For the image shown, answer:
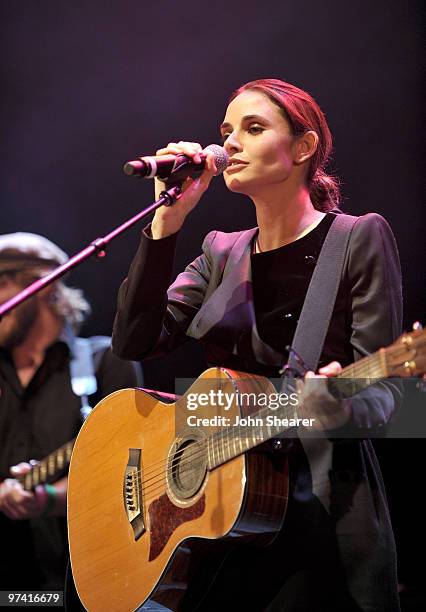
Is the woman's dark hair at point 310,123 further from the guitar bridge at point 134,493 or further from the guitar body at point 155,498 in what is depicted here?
the guitar bridge at point 134,493

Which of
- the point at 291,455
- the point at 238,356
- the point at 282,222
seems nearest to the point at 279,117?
the point at 282,222

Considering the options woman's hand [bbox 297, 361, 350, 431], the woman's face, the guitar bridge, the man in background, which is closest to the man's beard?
the man in background

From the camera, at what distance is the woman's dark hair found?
205 cm

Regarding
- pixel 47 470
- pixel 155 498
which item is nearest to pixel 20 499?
pixel 47 470

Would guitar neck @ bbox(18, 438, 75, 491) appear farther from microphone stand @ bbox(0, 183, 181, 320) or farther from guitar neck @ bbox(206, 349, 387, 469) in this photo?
microphone stand @ bbox(0, 183, 181, 320)

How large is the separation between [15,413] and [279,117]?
5.98 feet

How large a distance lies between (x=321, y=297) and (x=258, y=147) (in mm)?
481

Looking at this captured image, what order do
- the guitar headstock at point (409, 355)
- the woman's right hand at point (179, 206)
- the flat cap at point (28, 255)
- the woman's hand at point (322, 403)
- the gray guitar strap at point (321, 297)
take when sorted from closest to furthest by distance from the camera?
the guitar headstock at point (409, 355) < the woman's hand at point (322, 403) < the gray guitar strap at point (321, 297) < the woman's right hand at point (179, 206) < the flat cap at point (28, 255)

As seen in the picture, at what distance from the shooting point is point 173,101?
320 cm

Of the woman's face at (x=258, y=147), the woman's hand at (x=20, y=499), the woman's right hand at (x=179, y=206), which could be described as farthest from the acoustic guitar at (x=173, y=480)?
the woman's hand at (x=20, y=499)

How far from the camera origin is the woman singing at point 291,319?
5.50 ft

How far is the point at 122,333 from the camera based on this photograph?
2.03 metres

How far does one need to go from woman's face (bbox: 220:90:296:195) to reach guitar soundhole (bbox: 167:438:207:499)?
71 centimetres

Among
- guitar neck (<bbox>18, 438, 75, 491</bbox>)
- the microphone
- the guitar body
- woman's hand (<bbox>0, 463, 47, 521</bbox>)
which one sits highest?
the microphone
